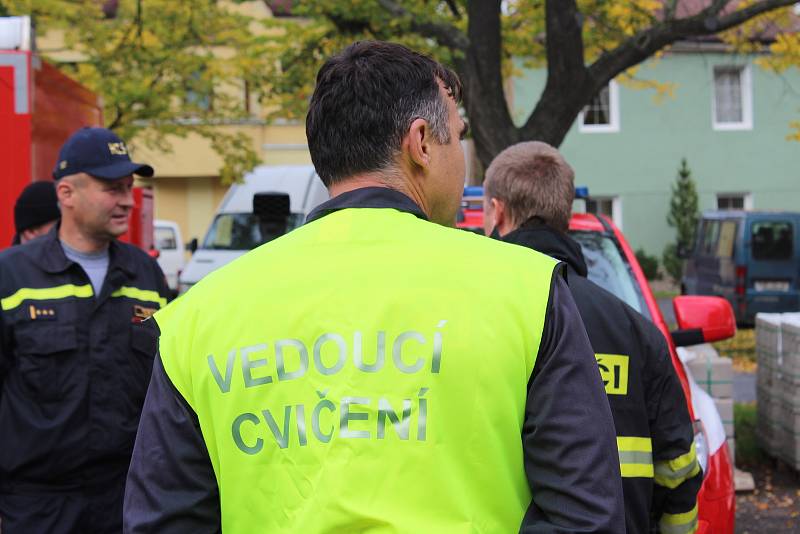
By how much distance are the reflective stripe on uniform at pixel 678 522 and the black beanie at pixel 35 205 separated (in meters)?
3.37

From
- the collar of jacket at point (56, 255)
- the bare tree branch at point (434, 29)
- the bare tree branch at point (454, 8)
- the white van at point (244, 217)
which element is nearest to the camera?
the collar of jacket at point (56, 255)

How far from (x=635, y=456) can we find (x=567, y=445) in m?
1.31

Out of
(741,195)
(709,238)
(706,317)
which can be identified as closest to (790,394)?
(706,317)

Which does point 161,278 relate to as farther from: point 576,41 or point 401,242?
point 576,41

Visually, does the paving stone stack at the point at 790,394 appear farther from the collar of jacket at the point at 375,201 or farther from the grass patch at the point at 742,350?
the grass patch at the point at 742,350

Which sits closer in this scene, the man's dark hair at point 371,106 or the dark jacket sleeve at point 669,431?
the man's dark hair at point 371,106

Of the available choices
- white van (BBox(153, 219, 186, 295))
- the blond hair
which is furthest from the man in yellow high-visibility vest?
white van (BBox(153, 219, 186, 295))

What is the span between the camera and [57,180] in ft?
12.0

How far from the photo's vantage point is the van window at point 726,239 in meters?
17.5

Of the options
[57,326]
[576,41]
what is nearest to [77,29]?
[576,41]

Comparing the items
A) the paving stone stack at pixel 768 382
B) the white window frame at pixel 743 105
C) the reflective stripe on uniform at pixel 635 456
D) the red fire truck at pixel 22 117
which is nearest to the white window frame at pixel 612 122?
the white window frame at pixel 743 105

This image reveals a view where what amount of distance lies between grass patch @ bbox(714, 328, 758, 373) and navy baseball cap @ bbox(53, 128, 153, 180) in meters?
11.6

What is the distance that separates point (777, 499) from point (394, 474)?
5.86 meters

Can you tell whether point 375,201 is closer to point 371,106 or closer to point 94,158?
point 371,106
